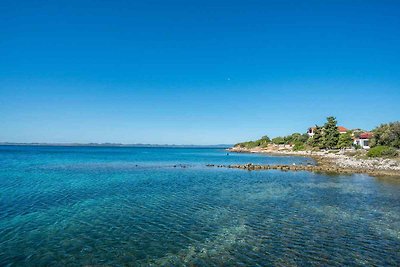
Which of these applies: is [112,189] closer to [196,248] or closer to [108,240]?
[108,240]

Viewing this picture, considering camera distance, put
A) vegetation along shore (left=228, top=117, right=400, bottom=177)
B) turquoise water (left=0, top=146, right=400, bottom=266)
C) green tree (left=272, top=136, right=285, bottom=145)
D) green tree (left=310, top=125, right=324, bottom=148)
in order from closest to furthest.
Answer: turquoise water (left=0, top=146, right=400, bottom=266)
vegetation along shore (left=228, top=117, right=400, bottom=177)
green tree (left=310, top=125, right=324, bottom=148)
green tree (left=272, top=136, right=285, bottom=145)

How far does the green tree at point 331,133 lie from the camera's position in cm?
10931

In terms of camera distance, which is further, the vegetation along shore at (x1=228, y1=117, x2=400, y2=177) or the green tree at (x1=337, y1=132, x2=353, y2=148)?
the green tree at (x1=337, y1=132, x2=353, y2=148)

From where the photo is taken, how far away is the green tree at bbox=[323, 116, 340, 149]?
109m

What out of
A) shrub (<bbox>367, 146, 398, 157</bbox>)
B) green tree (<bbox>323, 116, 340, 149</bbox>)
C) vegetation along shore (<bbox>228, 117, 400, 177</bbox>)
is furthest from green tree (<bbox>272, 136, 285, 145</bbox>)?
shrub (<bbox>367, 146, 398, 157</bbox>)

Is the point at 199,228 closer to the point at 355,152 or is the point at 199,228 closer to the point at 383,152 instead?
the point at 383,152

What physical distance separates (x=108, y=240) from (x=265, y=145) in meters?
183

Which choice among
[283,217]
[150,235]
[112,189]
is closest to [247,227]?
[283,217]

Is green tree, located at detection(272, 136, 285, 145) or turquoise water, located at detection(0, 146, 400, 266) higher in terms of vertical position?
green tree, located at detection(272, 136, 285, 145)

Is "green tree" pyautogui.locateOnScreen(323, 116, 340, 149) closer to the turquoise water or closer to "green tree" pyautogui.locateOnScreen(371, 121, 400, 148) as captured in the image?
"green tree" pyautogui.locateOnScreen(371, 121, 400, 148)

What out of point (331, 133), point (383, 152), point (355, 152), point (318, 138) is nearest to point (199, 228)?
point (383, 152)

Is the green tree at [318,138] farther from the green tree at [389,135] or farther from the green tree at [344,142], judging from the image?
the green tree at [389,135]

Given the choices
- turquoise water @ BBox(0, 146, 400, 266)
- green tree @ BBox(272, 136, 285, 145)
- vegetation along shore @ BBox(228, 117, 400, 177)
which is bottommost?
turquoise water @ BBox(0, 146, 400, 266)

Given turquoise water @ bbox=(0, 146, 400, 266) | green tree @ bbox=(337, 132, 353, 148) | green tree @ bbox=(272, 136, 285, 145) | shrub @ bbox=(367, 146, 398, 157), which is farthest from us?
green tree @ bbox=(272, 136, 285, 145)
